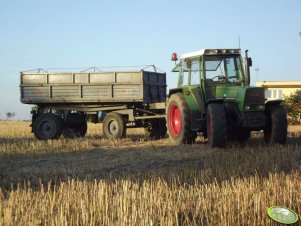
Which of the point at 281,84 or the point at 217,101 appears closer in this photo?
Answer: the point at 217,101

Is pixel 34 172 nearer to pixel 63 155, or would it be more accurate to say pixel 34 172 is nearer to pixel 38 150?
pixel 63 155

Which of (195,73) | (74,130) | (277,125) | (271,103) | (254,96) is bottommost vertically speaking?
(74,130)

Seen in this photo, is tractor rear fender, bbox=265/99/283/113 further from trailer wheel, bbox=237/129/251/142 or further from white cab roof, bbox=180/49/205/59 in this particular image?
white cab roof, bbox=180/49/205/59

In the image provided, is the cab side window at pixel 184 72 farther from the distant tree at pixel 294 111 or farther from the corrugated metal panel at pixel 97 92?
the distant tree at pixel 294 111

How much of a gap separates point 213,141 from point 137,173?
2.74 meters

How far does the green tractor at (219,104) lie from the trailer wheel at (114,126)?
2.67 meters

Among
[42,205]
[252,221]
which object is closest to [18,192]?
[42,205]

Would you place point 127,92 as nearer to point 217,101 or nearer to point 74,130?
point 74,130

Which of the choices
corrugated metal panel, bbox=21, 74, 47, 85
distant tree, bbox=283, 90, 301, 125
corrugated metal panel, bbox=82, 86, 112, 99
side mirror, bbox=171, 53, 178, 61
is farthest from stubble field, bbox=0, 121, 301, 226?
distant tree, bbox=283, 90, 301, 125

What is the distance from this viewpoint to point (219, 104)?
962 cm

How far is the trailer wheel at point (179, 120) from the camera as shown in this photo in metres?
10.5

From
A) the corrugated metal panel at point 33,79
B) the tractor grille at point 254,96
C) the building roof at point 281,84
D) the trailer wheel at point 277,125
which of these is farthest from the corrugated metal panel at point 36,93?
the building roof at point 281,84

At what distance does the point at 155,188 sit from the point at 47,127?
979 cm

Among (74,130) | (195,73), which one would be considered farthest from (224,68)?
(74,130)
